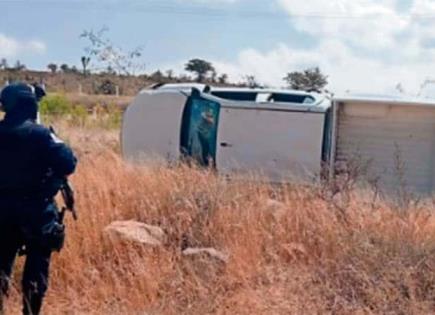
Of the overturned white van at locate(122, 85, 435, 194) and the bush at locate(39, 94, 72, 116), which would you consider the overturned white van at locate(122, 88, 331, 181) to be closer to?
the overturned white van at locate(122, 85, 435, 194)

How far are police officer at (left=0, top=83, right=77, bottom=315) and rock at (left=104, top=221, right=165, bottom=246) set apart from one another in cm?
151

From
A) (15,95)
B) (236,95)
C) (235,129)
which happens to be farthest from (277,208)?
(236,95)

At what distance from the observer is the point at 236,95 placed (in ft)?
43.4

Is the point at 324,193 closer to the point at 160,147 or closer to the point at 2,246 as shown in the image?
the point at 2,246

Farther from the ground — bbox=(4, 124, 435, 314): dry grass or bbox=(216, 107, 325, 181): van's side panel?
bbox=(216, 107, 325, 181): van's side panel

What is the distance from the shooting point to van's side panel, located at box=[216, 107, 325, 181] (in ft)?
37.8

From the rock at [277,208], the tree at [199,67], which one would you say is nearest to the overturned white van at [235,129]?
the rock at [277,208]

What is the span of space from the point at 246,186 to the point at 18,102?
4.35m

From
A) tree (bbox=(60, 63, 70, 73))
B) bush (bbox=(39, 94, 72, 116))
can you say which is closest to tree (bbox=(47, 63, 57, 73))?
tree (bbox=(60, 63, 70, 73))

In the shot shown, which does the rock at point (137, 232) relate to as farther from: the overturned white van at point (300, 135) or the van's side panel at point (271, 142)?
the van's side panel at point (271, 142)

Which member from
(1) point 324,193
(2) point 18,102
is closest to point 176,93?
(1) point 324,193

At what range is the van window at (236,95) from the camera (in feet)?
42.3

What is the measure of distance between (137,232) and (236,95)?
6810 mm

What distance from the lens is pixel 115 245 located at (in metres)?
6.62
